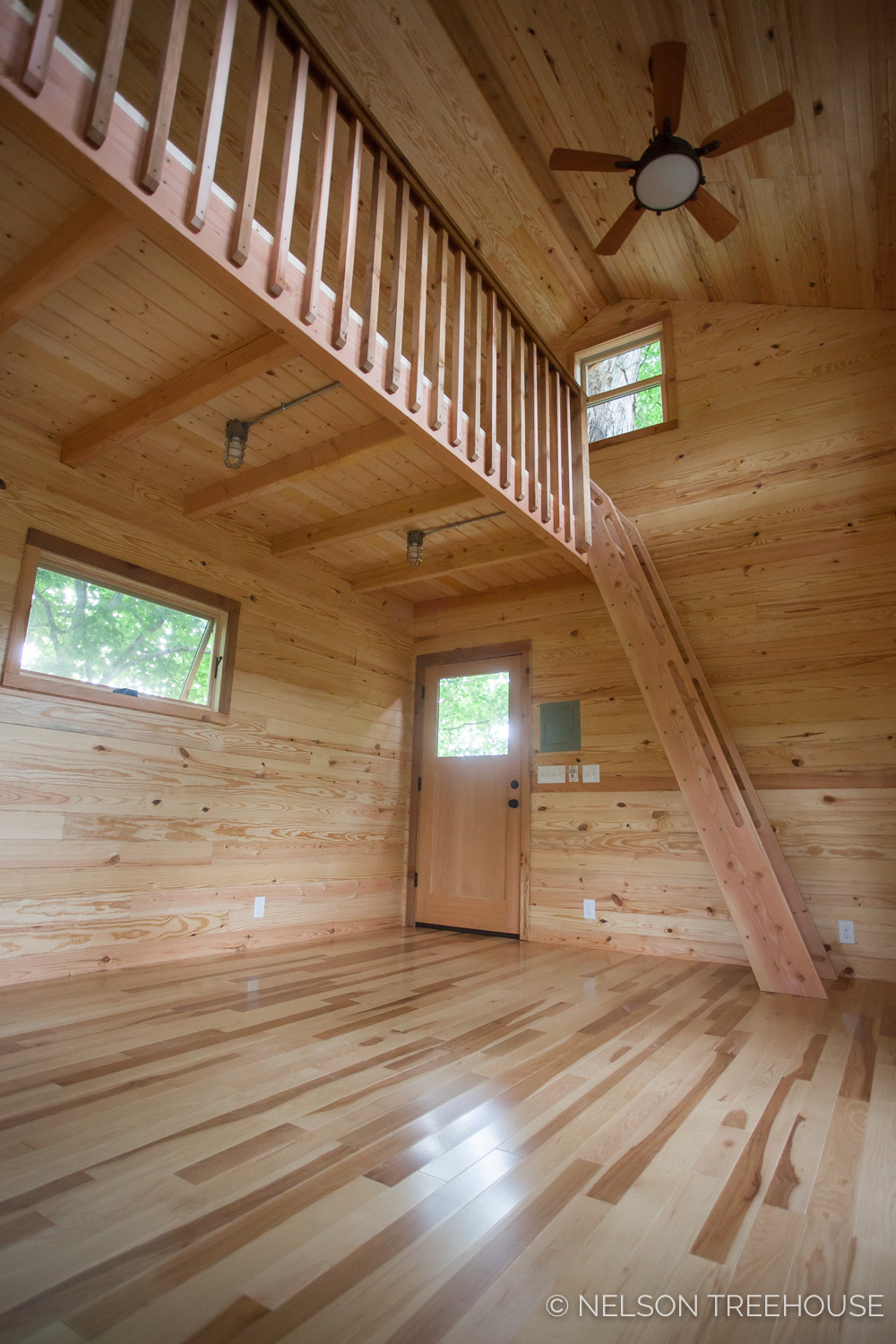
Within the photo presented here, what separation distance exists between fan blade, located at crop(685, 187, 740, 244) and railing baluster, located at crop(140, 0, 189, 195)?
243 cm

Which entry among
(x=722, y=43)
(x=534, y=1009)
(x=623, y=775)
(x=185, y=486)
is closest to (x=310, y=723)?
(x=185, y=486)

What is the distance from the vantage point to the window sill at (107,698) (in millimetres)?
3117

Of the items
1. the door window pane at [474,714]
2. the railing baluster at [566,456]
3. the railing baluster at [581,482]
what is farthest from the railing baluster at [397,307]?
the door window pane at [474,714]

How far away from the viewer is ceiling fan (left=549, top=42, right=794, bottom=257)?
2.76m

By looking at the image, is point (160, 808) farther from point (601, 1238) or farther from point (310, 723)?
point (601, 1238)

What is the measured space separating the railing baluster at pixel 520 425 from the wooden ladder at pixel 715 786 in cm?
82

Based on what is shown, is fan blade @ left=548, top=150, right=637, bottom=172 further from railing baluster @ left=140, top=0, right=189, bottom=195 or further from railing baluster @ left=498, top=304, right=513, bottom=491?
railing baluster @ left=140, top=0, right=189, bottom=195

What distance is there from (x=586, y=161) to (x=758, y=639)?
2691 millimetres

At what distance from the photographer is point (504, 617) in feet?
17.4

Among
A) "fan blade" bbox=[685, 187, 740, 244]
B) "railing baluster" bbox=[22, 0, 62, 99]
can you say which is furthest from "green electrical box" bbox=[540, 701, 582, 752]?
"railing baluster" bbox=[22, 0, 62, 99]

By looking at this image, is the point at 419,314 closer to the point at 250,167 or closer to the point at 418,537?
the point at 250,167

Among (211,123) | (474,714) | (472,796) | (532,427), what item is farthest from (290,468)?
(472,796)

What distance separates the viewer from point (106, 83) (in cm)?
145

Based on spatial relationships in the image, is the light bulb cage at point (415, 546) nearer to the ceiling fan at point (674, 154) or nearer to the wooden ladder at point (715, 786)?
the wooden ladder at point (715, 786)
